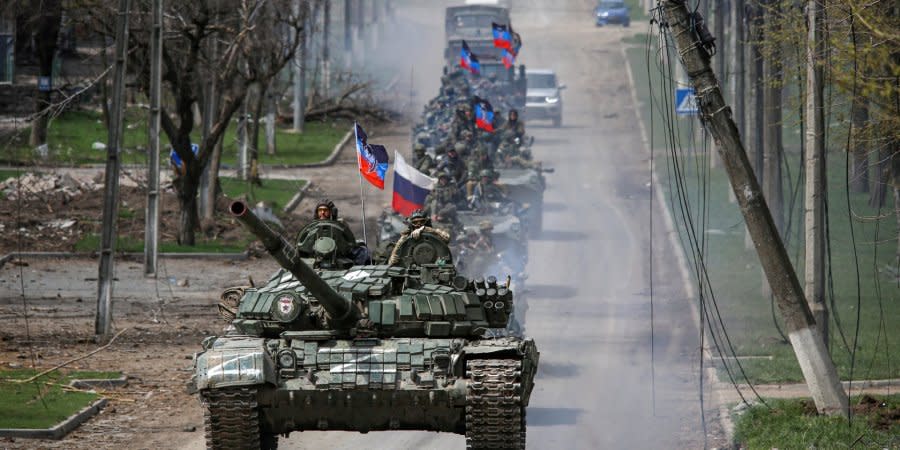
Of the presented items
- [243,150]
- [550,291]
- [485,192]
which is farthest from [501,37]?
[485,192]

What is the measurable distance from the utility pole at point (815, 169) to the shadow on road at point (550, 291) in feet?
30.9

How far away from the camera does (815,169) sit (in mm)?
18188

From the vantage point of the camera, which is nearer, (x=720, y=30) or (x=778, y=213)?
(x=778, y=213)

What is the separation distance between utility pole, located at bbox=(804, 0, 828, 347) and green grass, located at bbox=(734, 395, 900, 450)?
174 centimetres

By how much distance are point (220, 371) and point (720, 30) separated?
2516cm

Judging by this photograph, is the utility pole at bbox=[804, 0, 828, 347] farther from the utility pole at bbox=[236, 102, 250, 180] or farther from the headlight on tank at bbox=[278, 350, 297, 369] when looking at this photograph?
the utility pole at bbox=[236, 102, 250, 180]

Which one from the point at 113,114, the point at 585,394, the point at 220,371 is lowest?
the point at 585,394

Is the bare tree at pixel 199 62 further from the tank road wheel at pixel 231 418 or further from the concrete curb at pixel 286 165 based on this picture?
the tank road wheel at pixel 231 418

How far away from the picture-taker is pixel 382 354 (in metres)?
13.7

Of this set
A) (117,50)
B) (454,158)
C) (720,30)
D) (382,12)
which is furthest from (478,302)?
(382,12)

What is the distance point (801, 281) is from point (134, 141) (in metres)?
19.7

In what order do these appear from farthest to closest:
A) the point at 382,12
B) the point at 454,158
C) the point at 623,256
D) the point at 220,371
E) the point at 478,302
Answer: the point at 382,12, the point at 623,256, the point at 454,158, the point at 478,302, the point at 220,371

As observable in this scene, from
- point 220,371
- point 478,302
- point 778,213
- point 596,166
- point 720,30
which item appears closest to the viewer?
point 220,371

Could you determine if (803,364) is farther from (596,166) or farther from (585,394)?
(596,166)
